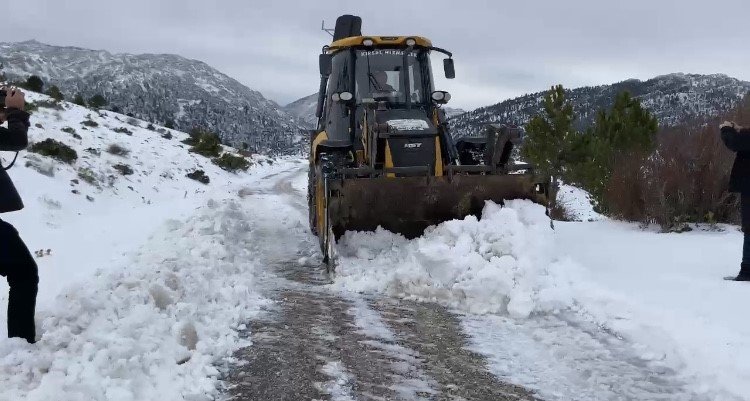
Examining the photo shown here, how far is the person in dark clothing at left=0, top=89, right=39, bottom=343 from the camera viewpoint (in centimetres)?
330

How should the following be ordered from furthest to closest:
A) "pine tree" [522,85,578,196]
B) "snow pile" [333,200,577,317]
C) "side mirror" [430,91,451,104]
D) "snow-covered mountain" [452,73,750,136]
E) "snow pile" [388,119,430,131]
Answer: "snow-covered mountain" [452,73,750,136]
"pine tree" [522,85,578,196]
"side mirror" [430,91,451,104]
"snow pile" [388,119,430,131]
"snow pile" [333,200,577,317]

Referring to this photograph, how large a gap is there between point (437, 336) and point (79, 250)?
13.8 feet

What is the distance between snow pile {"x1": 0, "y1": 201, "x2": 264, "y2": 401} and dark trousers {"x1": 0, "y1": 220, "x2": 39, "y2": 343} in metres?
0.09

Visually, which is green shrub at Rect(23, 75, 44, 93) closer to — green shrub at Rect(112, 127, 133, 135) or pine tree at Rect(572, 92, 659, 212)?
green shrub at Rect(112, 127, 133, 135)

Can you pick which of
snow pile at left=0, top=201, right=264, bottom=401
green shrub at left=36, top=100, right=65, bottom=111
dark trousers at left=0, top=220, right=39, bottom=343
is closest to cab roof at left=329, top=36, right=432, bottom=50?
snow pile at left=0, top=201, right=264, bottom=401

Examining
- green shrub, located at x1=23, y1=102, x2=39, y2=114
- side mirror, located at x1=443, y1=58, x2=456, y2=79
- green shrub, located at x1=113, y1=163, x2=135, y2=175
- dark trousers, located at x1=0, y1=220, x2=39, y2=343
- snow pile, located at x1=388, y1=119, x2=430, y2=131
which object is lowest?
dark trousers, located at x1=0, y1=220, x2=39, y2=343

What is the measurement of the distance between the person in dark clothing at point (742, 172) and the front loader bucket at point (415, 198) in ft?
6.66

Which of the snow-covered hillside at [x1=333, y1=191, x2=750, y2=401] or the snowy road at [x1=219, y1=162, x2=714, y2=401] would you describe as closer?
the snowy road at [x1=219, y1=162, x2=714, y2=401]

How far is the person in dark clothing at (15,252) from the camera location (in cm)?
330

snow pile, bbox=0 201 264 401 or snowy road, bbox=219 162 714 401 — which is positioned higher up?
snow pile, bbox=0 201 264 401

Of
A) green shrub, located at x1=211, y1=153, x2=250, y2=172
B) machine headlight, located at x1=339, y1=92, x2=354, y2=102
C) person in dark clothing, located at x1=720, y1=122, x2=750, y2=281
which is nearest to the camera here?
person in dark clothing, located at x1=720, y1=122, x2=750, y2=281

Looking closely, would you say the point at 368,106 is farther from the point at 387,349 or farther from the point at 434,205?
the point at 387,349

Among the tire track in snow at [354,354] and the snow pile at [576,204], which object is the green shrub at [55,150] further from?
the snow pile at [576,204]

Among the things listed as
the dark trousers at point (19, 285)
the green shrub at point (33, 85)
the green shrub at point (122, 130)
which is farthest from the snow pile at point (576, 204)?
the green shrub at point (33, 85)
